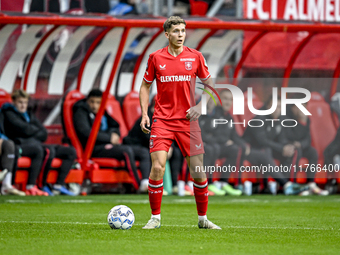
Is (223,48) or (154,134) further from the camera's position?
(223,48)

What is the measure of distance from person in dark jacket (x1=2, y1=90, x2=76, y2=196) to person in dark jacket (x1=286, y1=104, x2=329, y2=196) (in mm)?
3488

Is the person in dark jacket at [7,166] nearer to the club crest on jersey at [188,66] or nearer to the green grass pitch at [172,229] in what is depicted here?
the green grass pitch at [172,229]

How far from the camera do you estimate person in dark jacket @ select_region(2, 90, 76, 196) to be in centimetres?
928

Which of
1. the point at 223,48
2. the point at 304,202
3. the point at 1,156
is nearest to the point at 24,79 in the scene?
the point at 1,156

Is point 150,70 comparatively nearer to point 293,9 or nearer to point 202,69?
point 202,69

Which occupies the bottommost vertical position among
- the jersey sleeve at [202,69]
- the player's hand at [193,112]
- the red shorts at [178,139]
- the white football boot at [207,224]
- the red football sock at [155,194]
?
the white football boot at [207,224]

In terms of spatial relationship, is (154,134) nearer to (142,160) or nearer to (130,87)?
(142,160)

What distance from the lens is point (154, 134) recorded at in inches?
209

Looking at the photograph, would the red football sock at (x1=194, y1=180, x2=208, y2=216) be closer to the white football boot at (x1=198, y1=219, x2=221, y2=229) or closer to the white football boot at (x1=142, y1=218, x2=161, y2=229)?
the white football boot at (x1=198, y1=219, x2=221, y2=229)

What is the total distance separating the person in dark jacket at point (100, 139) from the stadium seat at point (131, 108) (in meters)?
0.84

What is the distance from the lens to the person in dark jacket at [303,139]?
1067 cm

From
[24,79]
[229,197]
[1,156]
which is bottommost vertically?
[229,197]

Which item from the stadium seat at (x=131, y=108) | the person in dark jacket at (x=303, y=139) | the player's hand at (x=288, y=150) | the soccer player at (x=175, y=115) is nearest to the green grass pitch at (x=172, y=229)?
the soccer player at (x=175, y=115)

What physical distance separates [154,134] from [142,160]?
4736 millimetres
